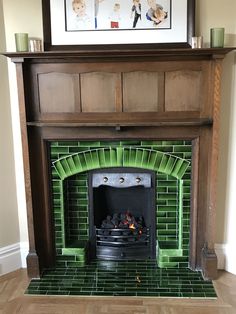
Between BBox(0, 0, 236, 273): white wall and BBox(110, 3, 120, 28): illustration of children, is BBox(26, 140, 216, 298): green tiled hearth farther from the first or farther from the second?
BBox(110, 3, 120, 28): illustration of children

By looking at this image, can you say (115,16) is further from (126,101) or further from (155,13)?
(126,101)

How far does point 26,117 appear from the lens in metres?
2.50

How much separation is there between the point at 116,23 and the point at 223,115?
96cm

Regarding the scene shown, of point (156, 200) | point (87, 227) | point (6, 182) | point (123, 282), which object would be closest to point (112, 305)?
point (123, 282)

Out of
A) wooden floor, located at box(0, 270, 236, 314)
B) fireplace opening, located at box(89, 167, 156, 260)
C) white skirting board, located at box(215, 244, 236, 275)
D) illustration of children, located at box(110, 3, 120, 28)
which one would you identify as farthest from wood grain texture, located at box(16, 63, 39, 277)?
white skirting board, located at box(215, 244, 236, 275)

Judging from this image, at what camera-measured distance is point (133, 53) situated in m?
2.33

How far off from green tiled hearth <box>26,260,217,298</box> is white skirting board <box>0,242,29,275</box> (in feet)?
0.80

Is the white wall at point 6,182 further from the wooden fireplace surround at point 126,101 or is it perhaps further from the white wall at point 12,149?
the wooden fireplace surround at point 126,101

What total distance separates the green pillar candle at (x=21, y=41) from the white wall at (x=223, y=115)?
124 millimetres

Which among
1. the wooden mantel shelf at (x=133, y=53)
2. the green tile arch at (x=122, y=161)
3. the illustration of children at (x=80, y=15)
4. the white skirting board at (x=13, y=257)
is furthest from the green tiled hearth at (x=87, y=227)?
the illustration of children at (x=80, y=15)

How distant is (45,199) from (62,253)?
455mm

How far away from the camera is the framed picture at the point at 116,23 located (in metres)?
2.38

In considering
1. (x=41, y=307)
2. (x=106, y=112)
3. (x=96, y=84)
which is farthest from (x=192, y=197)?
(x=41, y=307)

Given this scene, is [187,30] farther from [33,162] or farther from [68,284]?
[68,284]
